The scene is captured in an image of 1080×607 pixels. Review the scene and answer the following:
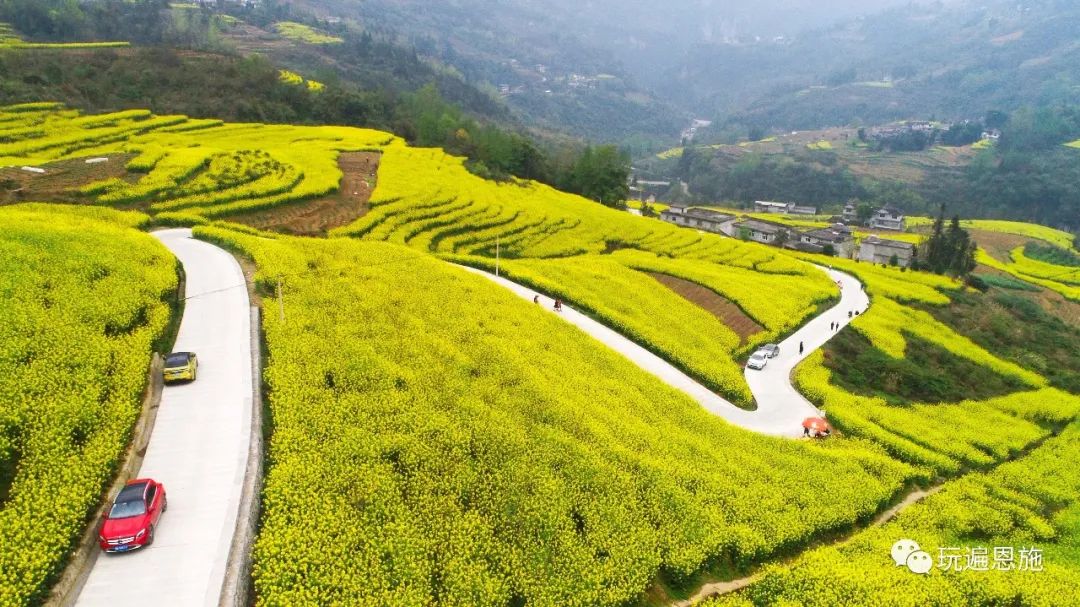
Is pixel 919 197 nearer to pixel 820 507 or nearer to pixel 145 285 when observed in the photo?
pixel 820 507

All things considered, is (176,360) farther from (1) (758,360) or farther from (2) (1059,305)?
(2) (1059,305)

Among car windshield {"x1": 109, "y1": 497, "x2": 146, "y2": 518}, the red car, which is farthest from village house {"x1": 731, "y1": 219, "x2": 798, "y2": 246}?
car windshield {"x1": 109, "y1": 497, "x2": 146, "y2": 518}

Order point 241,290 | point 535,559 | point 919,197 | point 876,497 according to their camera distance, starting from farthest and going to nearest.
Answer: point 919,197, point 241,290, point 876,497, point 535,559

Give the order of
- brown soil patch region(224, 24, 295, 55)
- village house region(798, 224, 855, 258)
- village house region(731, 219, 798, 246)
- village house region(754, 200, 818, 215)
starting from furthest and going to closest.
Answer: brown soil patch region(224, 24, 295, 55) < village house region(754, 200, 818, 215) < village house region(731, 219, 798, 246) < village house region(798, 224, 855, 258)

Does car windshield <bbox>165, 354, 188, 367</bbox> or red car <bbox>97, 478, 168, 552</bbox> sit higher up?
car windshield <bbox>165, 354, 188, 367</bbox>

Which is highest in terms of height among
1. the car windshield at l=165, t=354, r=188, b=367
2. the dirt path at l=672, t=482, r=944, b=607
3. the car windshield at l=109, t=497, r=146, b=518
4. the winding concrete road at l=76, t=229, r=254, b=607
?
the car windshield at l=165, t=354, r=188, b=367

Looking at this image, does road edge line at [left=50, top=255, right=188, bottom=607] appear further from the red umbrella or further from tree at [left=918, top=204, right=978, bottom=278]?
tree at [left=918, top=204, right=978, bottom=278]

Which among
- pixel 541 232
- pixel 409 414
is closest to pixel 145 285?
pixel 409 414
